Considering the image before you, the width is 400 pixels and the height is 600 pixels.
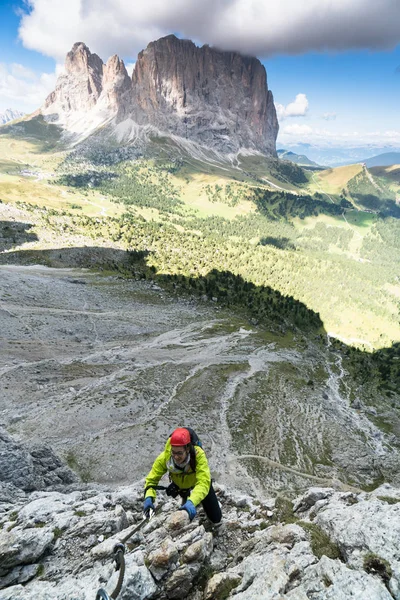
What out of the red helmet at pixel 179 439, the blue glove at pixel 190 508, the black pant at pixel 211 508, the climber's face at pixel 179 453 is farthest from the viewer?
the black pant at pixel 211 508

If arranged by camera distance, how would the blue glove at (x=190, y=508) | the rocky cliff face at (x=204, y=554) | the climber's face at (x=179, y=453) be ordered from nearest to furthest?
the rocky cliff face at (x=204, y=554) < the blue glove at (x=190, y=508) < the climber's face at (x=179, y=453)

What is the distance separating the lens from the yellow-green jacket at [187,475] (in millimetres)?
10445

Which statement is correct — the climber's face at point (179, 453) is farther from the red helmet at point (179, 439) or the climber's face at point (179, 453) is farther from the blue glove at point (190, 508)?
the blue glove at point (190, 508)

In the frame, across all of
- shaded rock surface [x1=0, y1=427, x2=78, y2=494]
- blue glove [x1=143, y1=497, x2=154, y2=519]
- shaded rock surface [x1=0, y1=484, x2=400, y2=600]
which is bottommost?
shaded rock surface [x1=0, y1=427, x2=78, y2=494]

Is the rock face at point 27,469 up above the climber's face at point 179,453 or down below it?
below

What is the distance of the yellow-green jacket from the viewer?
34.3 feet

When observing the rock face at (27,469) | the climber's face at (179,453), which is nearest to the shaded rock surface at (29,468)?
the rock face at (27,469)

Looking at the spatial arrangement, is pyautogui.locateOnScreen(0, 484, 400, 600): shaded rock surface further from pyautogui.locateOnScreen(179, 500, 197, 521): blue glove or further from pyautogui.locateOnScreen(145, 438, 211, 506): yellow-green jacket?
pyautogui.locateOnScreen(145, 438, 211, 506): yellow-green jacket

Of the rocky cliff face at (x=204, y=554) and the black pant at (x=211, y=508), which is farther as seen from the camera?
the black pant at (x=211, y=508)

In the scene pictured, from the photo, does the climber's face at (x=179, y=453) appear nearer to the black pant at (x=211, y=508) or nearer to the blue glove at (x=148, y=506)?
the blue glove at (x=148, y=506)

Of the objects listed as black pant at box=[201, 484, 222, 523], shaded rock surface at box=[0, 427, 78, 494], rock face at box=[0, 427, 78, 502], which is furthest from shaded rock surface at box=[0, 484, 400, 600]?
shaded rock surface at box=[0, 427, 78, 494]

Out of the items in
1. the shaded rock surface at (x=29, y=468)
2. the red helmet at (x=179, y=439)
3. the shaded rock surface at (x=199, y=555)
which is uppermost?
the red helmet at (x=179, y=439)

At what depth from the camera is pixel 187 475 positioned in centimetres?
1102

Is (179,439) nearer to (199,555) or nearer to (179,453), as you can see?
(179,453)
